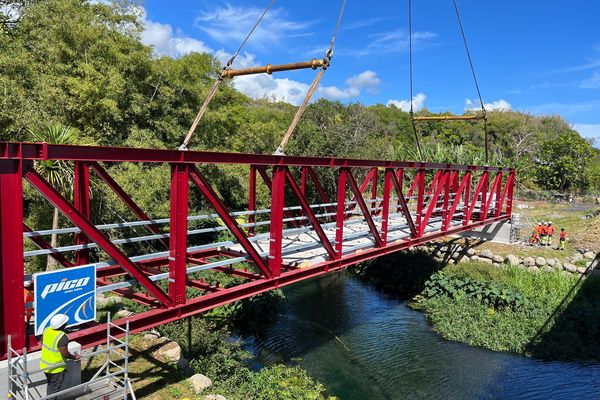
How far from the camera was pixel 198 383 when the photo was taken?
27.3 ft

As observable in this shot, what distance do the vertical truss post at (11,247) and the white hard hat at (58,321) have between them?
1.28 ft

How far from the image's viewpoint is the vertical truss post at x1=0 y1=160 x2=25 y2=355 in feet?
17.2

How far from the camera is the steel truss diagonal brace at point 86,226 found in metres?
5.44

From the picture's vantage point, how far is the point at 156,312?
23.0 feet

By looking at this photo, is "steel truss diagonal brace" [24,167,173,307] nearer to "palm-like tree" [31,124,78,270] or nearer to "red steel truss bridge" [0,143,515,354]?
"red steel truss bridge" [0,143,515,354]

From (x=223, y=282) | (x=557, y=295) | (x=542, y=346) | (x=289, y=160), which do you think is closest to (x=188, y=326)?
(x=223, y=282)

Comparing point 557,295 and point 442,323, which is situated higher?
point 557,295

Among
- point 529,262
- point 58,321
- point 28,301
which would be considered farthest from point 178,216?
point 529,262

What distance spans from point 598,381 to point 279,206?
1113 cm

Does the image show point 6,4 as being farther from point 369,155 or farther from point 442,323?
point 442,323

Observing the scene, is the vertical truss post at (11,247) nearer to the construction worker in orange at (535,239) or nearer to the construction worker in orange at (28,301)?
the construction worker in orange at (28,301)

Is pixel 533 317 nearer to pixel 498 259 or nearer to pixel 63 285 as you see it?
pixel 498 259

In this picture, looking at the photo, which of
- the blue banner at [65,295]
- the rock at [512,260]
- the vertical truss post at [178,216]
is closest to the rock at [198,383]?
the vertical truss post at [178,216]

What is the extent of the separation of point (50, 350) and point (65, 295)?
2.34ft
